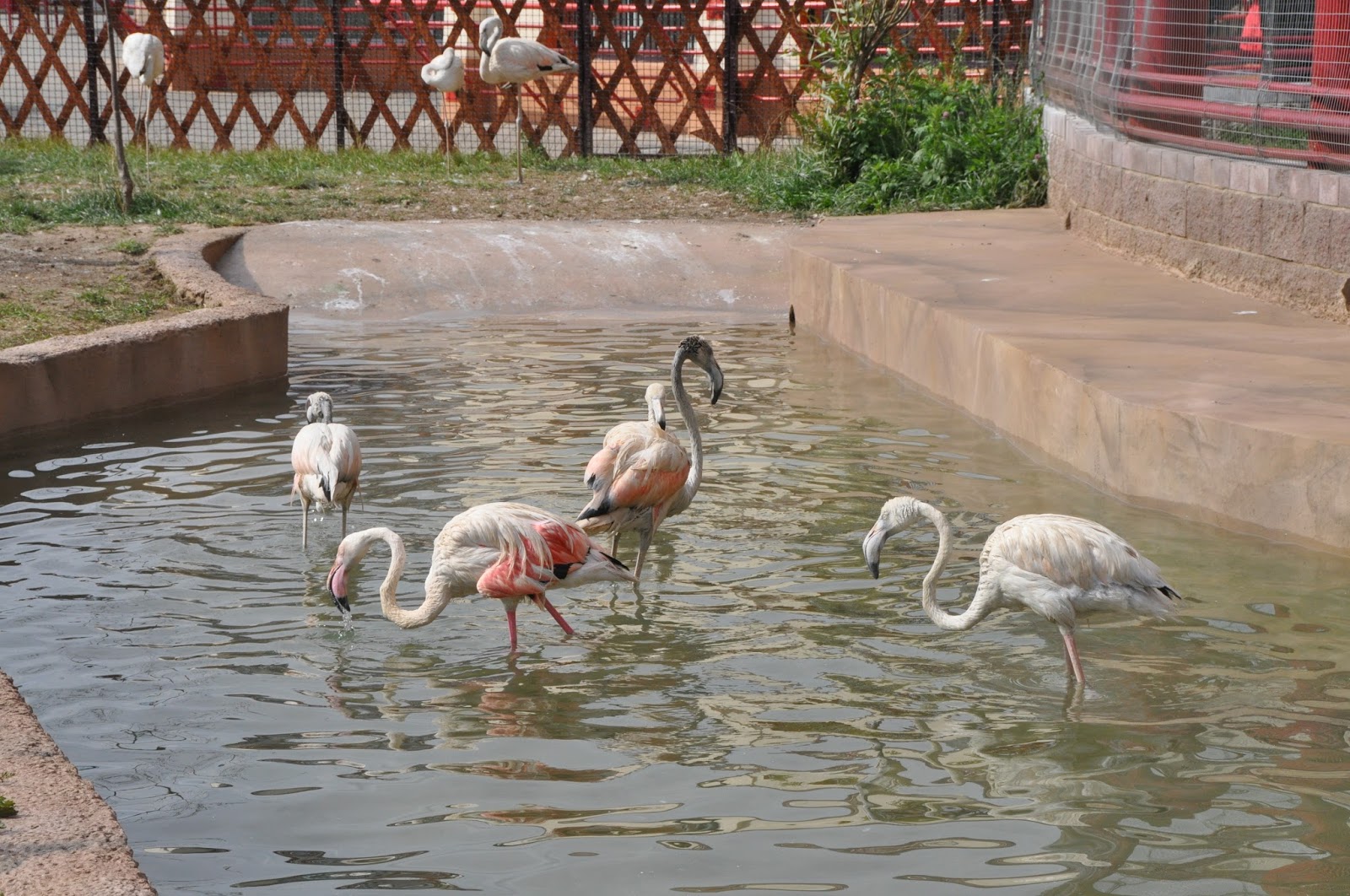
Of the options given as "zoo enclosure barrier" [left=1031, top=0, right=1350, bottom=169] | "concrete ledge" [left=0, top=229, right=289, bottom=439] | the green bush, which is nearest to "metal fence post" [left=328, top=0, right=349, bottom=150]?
the green bush

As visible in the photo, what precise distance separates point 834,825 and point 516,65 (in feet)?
42.4

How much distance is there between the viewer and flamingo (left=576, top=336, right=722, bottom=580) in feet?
20.3

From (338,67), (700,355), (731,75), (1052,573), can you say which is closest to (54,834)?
(1052,573)

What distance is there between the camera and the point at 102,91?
66.0 feet

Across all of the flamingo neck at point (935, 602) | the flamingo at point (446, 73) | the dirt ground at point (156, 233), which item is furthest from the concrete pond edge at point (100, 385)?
the flamingo at point (446, 73)

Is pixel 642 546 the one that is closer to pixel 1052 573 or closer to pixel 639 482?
pixel 639 482

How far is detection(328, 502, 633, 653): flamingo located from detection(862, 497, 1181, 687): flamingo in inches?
43.1

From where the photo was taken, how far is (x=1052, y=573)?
4.97 meters

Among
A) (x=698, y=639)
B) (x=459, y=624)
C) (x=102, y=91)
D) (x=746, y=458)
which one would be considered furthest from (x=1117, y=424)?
(x=102, y=91)

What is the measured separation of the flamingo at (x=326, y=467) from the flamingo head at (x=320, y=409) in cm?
32

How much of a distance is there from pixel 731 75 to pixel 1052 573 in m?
13.5

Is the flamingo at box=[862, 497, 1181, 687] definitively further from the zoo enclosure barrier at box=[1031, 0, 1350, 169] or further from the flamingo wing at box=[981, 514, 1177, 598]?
the zoo enclosure barrier at box=[1031, 0, 1350, 169]

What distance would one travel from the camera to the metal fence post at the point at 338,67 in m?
18.1

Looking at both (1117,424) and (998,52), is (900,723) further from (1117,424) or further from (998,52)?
(998,52)
